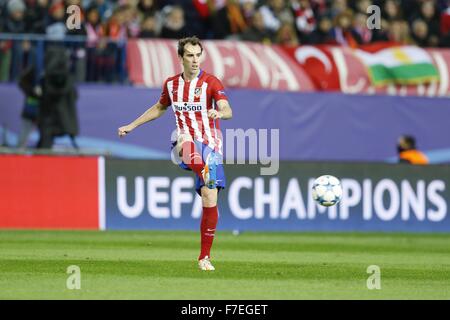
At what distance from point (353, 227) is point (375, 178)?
100cm

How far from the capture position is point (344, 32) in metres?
26.0

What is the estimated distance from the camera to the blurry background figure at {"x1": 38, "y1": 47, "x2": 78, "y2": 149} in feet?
73.9

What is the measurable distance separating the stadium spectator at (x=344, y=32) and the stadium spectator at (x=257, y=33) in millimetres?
1593

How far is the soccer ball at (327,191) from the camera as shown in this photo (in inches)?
587

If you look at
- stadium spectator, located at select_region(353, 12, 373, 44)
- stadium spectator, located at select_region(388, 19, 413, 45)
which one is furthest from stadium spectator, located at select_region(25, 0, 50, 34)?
stadium spectator, located at select_region(388, 19, 413, 45)

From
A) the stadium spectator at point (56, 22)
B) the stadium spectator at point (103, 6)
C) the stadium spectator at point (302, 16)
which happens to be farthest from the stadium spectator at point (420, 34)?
the stadium spectator at point (56, 22)

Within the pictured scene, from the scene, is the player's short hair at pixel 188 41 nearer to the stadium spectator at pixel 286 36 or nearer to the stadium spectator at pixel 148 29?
the stadium spectator at pixel 148 29

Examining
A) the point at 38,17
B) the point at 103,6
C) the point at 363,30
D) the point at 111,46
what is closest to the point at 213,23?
the point at 103,6

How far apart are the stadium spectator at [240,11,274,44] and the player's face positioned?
12.4m

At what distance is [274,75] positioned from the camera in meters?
24.8

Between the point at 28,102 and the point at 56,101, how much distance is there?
67 centimetres

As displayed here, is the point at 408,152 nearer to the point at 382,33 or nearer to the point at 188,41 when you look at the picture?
the point at 382,33

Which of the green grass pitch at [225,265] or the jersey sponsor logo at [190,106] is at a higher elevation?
the jersey sponsor logo at [190,106]
